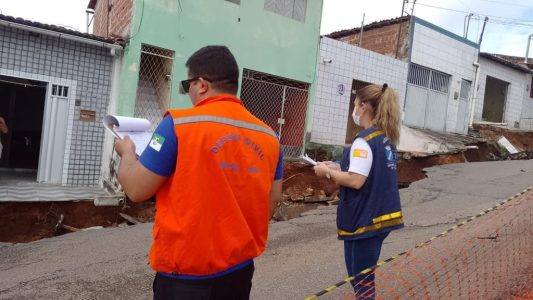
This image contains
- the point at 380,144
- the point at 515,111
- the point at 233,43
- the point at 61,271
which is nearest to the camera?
the point at 380,144

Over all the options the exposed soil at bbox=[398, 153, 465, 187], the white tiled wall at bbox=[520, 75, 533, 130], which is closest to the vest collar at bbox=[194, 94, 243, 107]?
the exposed soil at bbox=[398, 153, 465, 187]

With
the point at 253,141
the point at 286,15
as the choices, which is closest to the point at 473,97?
the point at 286,15

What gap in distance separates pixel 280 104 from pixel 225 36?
93.6 inches

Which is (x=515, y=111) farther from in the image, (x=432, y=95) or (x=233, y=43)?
(x=233, y=43)

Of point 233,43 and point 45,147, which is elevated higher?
point 233,43

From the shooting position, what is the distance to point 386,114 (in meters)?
2.54

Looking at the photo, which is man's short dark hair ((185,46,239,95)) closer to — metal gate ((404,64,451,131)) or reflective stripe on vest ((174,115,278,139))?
reflective stripe on vest ((174,115,278,139))

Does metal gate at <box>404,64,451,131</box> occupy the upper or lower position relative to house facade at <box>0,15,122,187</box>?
upper

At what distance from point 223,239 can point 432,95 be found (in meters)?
15.7

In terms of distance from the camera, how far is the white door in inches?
324

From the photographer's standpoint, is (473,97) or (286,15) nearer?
(286,15)

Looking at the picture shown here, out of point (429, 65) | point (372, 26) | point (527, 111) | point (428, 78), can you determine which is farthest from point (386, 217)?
point (527, 111)

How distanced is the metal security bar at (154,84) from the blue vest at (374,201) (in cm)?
734

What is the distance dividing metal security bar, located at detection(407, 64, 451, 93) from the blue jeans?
13.3 meters
